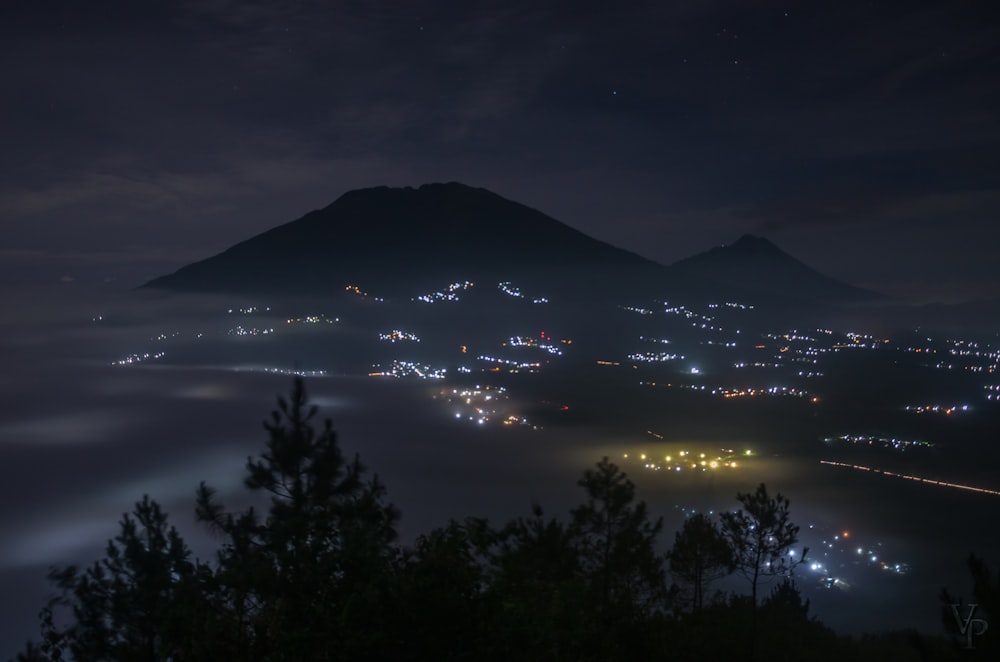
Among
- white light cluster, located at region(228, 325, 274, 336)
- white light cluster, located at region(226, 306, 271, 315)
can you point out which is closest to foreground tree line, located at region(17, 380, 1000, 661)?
white light cluster, located at region(228, 325, 274, 336)

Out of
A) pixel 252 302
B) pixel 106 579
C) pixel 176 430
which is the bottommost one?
pixel 176 430

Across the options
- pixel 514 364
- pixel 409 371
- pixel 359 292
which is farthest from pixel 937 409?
pixel 359 292

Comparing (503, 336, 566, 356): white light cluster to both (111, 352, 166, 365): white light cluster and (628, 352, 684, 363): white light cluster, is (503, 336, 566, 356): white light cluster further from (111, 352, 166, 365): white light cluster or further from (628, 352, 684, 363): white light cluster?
(111, 352, 166, 365): white light cluster

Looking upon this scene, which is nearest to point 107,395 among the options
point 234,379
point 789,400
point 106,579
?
point 234,379

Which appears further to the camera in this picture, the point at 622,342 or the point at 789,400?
the point at 622,342

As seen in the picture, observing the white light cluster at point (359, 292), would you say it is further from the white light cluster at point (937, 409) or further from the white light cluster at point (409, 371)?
the white light cluster at point (937, 409)

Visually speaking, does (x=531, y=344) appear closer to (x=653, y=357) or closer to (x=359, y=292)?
(x=653, y=357)

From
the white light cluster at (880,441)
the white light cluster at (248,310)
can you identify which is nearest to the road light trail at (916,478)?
the white light cluster at (880,441)

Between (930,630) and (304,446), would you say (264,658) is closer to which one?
(304,446)
